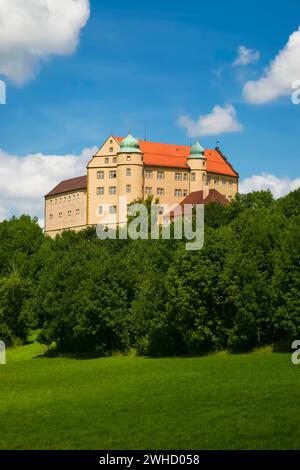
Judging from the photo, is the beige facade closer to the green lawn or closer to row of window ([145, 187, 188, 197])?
row of window ([145, 187, 188, 197])

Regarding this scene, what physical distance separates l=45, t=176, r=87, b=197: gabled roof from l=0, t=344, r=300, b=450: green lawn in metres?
78.5

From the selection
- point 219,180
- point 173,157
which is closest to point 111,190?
point 173,157

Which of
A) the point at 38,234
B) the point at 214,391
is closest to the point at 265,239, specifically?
the point at 214,391

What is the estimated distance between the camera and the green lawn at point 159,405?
849 inches

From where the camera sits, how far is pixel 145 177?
111562 mm

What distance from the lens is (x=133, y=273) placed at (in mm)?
59562

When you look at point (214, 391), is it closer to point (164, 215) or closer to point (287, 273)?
point (287, 273)

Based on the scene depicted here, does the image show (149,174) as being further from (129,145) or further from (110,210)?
(110,210)

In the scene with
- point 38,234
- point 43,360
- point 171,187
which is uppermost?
point 171,187

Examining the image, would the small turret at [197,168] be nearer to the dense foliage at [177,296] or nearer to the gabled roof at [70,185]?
the gabled roof at [70,185]

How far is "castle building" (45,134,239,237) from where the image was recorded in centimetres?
10956

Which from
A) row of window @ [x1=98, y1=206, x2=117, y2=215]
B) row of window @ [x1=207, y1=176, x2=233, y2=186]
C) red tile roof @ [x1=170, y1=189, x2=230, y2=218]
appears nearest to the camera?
red tile roof @ [x1=170, y1=189, x2=230, y2=218]

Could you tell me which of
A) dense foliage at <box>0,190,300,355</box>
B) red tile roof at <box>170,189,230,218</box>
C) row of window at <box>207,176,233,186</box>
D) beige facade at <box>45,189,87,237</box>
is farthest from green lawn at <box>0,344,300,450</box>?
beige facade at <box>45,189,87,237</box>
